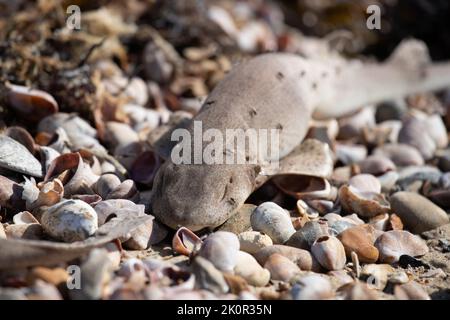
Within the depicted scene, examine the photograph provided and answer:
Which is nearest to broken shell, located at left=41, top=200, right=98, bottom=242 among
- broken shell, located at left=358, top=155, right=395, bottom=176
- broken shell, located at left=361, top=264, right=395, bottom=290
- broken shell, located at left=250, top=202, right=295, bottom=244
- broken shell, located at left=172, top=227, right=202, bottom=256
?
broken shell, located at left=172, top=227, right=202, bottom=256

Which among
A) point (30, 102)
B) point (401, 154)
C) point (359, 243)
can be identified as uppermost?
point (30, 102)

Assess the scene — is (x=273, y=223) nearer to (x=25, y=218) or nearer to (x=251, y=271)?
(x=251, y=271)

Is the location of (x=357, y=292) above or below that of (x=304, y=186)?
below

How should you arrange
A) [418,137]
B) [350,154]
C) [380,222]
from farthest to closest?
[418,137] < [350,154] < [380,222]

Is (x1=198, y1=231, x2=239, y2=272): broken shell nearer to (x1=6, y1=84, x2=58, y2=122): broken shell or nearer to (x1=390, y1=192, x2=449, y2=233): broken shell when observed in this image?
(x1=390, y1=192, x2=449, y2=233): broken shell

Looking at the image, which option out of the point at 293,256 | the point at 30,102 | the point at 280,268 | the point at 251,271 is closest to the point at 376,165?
the point at 293,256

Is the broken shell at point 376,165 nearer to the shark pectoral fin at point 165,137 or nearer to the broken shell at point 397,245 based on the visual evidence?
the broken shell at point 397,245
